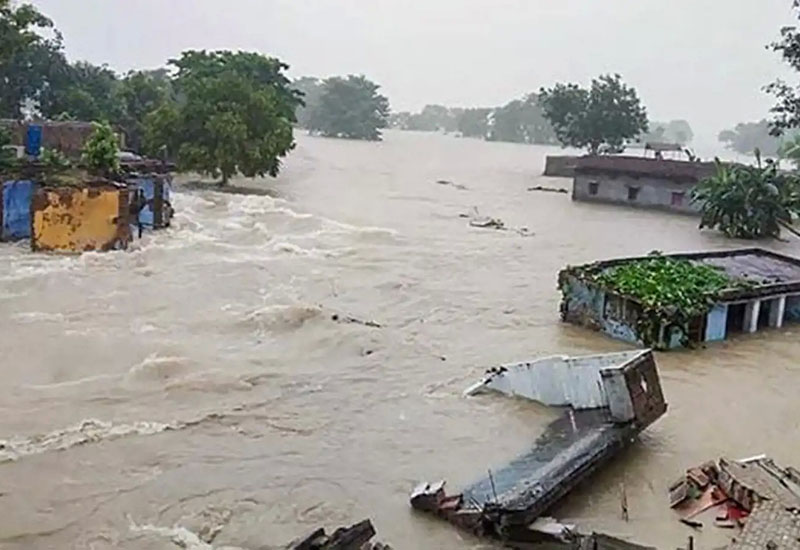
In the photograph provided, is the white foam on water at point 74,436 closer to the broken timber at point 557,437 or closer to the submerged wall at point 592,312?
the broken timber at point 557,437

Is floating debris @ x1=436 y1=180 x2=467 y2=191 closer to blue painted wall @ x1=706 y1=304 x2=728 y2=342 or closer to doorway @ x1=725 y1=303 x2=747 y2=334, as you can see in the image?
doorway @ x1=725 y1=303 x2=747 y2=334

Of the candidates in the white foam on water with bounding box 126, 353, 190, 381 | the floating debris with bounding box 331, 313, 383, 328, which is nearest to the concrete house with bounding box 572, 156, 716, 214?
the floating debris with bounding box 331, 313, 383, 328

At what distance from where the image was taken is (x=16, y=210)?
859 inches

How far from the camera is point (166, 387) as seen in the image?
12.1m

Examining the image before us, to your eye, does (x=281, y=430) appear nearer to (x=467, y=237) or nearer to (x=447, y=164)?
(x=467, y=237)

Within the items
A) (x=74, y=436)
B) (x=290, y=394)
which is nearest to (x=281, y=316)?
(x=290, y=394)

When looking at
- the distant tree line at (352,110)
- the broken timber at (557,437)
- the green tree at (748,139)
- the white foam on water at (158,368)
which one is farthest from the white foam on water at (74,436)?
the green tree at (748,139)

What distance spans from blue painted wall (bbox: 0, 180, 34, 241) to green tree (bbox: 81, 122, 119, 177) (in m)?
1.78

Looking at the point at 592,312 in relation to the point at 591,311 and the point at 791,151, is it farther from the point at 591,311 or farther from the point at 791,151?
the point at 791,151

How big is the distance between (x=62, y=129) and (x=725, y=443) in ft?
103

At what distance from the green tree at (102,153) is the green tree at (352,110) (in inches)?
2893

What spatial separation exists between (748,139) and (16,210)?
435 ft

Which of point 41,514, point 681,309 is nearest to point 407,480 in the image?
point 41,514

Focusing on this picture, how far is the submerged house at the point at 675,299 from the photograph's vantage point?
15.0m
